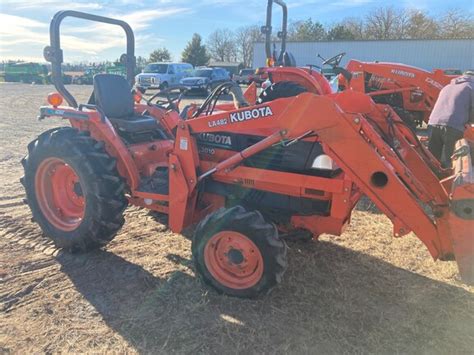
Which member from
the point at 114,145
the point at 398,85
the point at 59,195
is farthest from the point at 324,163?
the point at 398,85

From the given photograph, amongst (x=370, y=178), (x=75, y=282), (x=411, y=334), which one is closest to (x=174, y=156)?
(x=75, y=282)

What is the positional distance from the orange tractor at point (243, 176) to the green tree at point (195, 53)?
2205 inches

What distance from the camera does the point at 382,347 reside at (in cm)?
271

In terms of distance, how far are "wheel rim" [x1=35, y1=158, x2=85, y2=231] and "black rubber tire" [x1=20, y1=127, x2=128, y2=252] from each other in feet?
0.50

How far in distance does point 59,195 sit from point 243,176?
2019 mm

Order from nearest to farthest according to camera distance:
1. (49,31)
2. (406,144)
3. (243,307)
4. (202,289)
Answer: (243,307), (202,289), (406,144), (49,31)

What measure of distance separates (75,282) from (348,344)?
7.40 feet

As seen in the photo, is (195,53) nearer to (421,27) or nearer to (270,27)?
(421,27)

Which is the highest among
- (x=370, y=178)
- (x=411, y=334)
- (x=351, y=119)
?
(x=351, y=119)

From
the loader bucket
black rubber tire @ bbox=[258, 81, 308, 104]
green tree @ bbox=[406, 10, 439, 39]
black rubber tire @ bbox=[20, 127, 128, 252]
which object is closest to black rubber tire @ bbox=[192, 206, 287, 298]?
black rubber tire @ bbox=[20, 127, 128, 252]

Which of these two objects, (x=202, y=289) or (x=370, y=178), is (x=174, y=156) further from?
(x=370, y=178)

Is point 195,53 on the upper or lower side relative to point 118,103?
upper

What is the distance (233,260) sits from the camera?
317 cm

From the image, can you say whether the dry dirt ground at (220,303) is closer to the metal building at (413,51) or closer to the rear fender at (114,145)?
the rear fender at (114,145)
